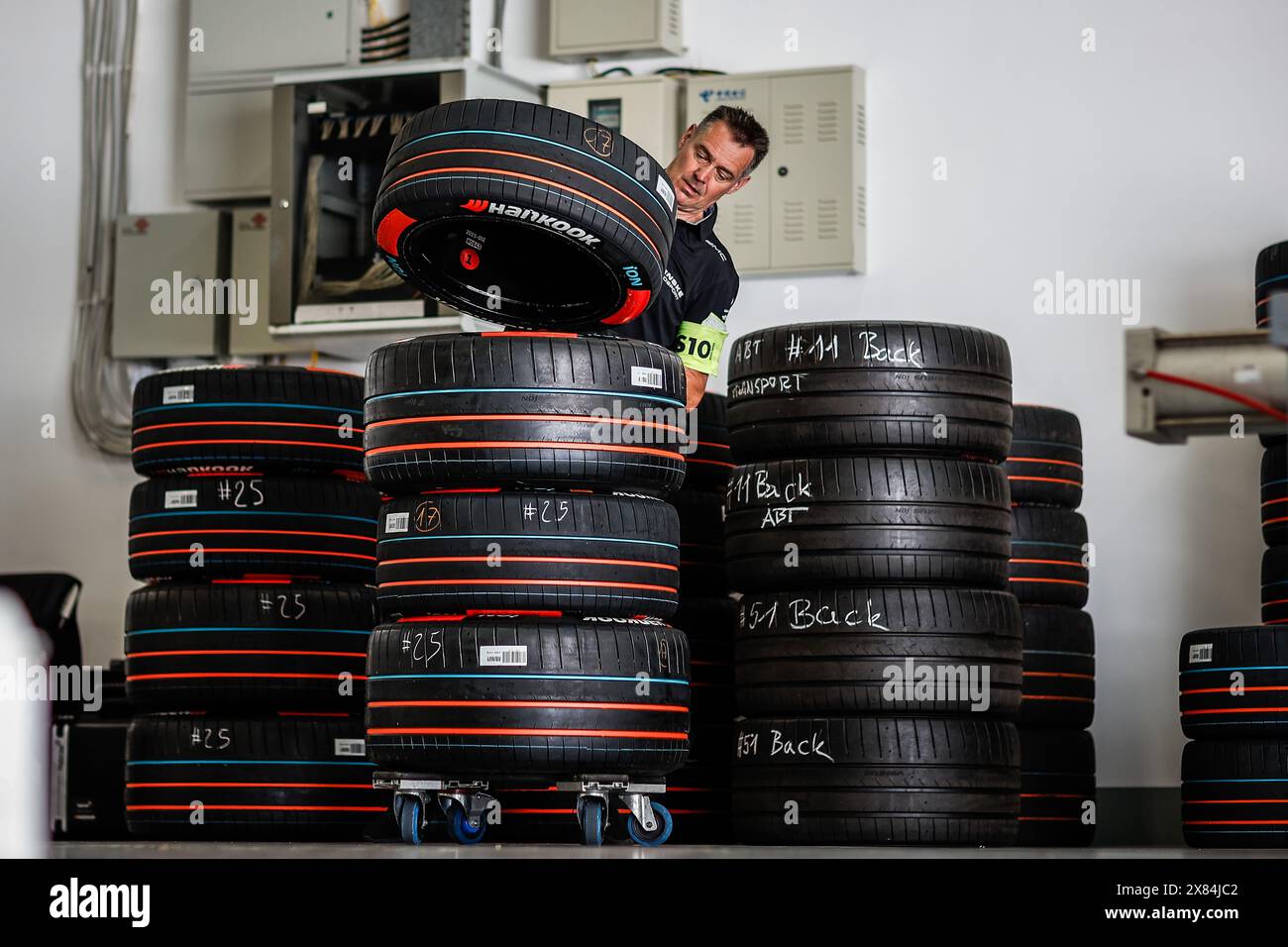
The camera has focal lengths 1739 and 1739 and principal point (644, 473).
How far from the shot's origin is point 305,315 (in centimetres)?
743

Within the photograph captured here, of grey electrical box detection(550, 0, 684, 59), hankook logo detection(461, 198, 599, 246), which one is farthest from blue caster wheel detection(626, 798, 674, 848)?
grey electrical box detection(550, 0, 684, 59)

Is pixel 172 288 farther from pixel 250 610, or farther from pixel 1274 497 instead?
pixel 1274 497

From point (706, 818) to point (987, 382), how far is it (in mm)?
1488

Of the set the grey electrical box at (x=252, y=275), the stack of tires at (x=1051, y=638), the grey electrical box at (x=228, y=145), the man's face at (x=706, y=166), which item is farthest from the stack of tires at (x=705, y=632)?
the grey electrical box at (x=228, y=145)

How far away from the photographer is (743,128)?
4840mm

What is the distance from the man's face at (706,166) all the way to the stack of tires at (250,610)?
1.17 m

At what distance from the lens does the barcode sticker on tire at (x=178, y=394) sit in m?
5.09

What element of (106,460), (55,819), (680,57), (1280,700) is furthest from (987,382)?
(106,460)

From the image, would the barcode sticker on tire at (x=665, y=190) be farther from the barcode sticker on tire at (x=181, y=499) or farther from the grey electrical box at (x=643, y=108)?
the grey electrical box at (x=643, y=108)

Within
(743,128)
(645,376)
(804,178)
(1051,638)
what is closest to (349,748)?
(645,376)

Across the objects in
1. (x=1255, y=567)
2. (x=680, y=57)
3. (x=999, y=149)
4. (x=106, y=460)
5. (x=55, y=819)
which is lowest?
(x=55, y=819)

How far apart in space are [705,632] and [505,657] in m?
1.32

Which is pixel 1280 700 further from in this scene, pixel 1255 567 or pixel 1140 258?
pixel 1140 258
